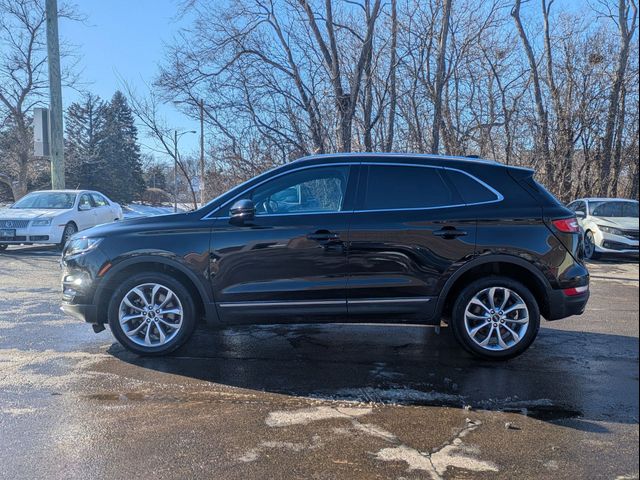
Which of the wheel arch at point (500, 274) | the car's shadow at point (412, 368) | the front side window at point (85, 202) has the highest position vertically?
the front side window at point (85, 202)

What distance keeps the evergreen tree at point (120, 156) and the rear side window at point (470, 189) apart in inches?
2023

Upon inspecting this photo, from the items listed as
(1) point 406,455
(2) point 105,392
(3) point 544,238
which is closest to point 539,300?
(3) point 544,238

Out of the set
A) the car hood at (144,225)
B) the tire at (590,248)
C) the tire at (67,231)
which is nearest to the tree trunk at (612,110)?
the tire at (590,248)

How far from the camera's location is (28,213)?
1216 centimetres

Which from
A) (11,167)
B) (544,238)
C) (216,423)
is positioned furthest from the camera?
(11,167)

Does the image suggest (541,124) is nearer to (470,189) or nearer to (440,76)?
(440,76)

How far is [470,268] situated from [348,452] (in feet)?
7.25

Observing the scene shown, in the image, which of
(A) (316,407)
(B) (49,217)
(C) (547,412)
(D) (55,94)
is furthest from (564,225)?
(D) (55,94)

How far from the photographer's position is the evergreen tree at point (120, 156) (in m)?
51.8

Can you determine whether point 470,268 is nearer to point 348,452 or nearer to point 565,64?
point 348,452

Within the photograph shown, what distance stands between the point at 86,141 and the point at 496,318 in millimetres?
58059

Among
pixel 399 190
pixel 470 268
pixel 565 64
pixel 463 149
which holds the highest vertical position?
pixel 565 64

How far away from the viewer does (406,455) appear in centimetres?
301

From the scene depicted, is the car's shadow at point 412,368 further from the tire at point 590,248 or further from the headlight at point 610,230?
the tire at point 590,248
